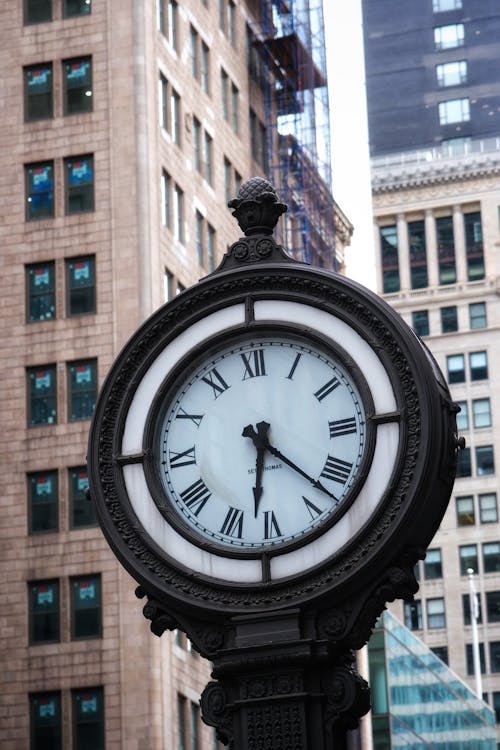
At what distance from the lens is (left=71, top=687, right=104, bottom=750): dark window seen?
54.0m

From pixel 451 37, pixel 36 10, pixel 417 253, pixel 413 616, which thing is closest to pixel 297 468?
pixel 36 10

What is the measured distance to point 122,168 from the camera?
5962 cm

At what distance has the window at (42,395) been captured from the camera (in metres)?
58.0

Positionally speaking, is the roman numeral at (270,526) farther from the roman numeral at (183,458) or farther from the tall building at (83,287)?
the tall building at (83,287)

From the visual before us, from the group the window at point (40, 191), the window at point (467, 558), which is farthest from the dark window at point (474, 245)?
the window at point (40, 191)

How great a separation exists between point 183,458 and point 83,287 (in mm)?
52527

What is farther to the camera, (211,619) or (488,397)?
(488,397)

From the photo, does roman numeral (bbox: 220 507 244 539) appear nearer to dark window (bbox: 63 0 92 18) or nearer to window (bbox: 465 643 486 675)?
dark window (bbox: 63 0 92 18)

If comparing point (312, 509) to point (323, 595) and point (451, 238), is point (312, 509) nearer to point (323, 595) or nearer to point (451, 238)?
point (323, 595)

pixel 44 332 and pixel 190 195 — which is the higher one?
pixel 190 195

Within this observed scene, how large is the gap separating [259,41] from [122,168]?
16998 millimetres

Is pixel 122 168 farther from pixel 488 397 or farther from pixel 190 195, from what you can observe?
pixel 488 397

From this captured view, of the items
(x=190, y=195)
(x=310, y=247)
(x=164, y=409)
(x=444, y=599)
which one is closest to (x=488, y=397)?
(x=444, y=599)

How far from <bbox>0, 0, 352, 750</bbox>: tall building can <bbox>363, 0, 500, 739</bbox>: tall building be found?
170 feet
